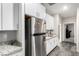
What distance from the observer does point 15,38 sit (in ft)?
5.82

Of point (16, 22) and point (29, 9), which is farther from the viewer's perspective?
point (29, 9)

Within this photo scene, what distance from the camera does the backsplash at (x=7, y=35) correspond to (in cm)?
163

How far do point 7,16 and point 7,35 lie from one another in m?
0.51

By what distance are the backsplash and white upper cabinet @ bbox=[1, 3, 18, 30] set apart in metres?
0.32

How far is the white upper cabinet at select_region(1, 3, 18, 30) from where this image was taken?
1.38 metres

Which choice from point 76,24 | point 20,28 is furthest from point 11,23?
point 76,24

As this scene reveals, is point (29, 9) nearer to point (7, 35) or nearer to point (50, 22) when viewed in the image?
point (7, 35)

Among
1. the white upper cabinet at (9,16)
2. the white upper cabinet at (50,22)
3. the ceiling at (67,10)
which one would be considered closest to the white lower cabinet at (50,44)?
the white upper cabinet at (50,22)

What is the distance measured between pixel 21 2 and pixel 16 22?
44 centimetres

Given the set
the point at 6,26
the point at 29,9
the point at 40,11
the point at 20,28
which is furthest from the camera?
the point at 40,11

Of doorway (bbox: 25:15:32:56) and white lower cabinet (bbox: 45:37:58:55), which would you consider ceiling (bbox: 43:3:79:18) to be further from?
white lower cabinet (bbox: 45:37:58:55)

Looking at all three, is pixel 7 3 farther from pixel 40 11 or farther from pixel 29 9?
pixel 40 11

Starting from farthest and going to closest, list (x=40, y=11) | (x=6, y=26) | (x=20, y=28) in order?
(x=40, y=11)
(x=20, y=28)
(x=6, y=26)

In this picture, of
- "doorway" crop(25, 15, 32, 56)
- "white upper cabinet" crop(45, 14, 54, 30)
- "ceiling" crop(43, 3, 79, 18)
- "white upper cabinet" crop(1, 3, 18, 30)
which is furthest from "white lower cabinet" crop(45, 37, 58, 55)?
"white upper cabinet" crop(1, 3, 18, 30)
